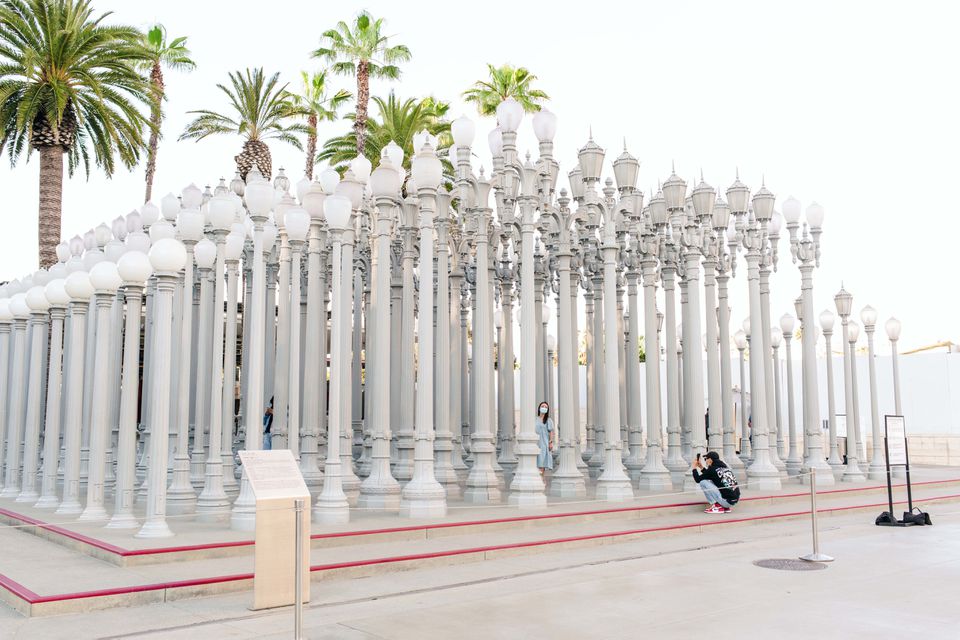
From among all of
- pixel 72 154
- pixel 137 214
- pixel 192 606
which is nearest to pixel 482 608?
pixel 192 606

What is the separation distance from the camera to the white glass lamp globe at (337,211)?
1286 cm

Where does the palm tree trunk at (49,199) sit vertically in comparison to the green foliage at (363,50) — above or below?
below

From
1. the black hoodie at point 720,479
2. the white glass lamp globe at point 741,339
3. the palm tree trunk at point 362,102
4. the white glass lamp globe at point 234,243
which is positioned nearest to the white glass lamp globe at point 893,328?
the white glass lamp globe at point 741,339

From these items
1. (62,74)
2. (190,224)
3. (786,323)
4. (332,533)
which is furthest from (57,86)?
(786,323)

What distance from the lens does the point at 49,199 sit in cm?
2752

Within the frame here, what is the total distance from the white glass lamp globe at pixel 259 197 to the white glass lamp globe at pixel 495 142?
504 cm

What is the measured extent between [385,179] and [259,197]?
231 centimetres

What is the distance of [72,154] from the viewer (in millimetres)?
30625

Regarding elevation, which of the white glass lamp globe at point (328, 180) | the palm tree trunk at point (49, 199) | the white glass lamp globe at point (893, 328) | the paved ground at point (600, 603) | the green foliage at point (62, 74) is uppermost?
the green foliage at point (62, 74)

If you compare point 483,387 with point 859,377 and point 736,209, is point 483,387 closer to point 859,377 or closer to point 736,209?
point 736,209

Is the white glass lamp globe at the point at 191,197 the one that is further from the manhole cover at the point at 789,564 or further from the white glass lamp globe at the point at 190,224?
the manhole cover at the point at 789,564

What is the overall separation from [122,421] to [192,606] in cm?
Answer: 444

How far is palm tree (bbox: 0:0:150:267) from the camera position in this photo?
25688 millimetres

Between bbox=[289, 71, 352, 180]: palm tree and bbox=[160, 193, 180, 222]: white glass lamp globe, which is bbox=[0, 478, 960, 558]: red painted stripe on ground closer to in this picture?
bbox=[160, 193, 180, 222]: white glass lamp globe
